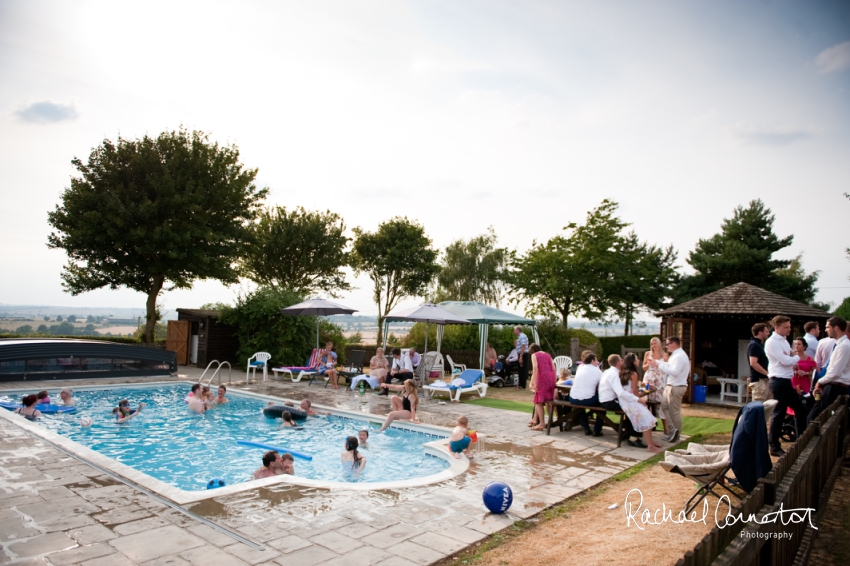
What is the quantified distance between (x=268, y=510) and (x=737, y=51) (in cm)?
1044

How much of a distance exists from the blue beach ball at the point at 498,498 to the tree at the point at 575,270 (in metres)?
27.8

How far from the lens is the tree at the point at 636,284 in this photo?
32.6 meters

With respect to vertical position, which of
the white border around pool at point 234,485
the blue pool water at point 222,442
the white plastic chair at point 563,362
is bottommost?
the blue pool water at point 222,442

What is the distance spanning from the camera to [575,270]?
3247 centimetres

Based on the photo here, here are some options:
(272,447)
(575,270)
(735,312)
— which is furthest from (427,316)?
(575,270)

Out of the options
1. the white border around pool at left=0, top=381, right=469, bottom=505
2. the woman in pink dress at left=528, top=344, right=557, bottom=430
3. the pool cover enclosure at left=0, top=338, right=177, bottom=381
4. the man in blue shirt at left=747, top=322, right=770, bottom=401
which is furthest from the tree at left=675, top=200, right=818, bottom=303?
the pool cover enclosure at left=0, top=338, right=177, bottom=381

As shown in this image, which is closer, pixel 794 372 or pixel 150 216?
pixel 794 372

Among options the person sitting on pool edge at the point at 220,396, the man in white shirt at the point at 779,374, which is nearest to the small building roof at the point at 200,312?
the person sitting on pool edge at the point at 220,396

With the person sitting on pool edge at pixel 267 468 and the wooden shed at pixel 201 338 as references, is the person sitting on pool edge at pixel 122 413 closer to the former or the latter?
the person sitting on pool edge at pixel 267 468

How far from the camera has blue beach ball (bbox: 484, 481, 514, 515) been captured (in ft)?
17.0

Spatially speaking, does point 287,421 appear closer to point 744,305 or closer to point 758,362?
point 758,362

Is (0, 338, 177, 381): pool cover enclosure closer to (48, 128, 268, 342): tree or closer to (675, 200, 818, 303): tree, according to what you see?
(48, 128, 268, 342): tree

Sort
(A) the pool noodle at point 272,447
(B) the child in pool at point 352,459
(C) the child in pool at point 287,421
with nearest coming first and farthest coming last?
1. (B) the child in pool at point 352,459
2. (A) the pool noodle at point 272,447
3. (C) the child in pool at point 287,421

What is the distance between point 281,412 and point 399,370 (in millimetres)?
4013
